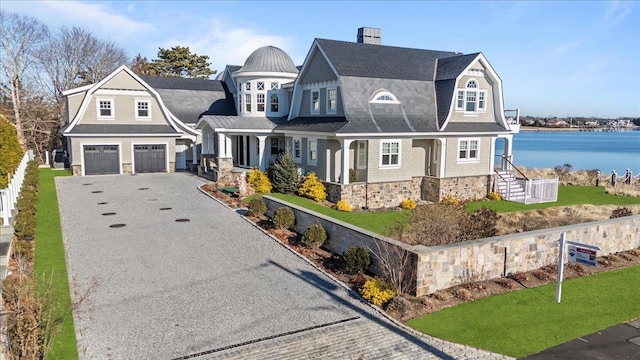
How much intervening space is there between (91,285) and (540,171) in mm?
33422

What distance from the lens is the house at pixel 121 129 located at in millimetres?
28750

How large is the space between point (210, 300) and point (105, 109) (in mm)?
23180

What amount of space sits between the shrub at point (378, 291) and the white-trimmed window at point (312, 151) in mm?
14323

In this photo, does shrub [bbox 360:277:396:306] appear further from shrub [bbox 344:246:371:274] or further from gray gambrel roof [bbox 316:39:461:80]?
gray gambrel roof [bbox 316:39:461:80]

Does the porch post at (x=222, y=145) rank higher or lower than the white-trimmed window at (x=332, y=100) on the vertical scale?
lower

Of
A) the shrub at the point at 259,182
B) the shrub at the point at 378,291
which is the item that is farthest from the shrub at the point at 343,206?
the shrub at the point at 378,291

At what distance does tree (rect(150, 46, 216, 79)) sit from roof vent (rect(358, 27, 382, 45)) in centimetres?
3275

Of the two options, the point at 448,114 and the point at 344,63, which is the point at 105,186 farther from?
the point at 448,114

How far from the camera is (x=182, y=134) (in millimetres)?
30922

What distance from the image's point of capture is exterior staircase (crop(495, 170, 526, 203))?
26594 mm

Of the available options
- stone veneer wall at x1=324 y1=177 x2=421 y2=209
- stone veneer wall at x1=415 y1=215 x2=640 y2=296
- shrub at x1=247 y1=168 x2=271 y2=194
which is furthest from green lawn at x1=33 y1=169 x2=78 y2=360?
stone veneer wall at x1=324 y1=177 x2=421 y2=209

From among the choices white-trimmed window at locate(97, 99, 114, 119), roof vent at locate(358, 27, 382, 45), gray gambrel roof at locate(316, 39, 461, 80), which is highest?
roof vent at locate(358, 27, 382, 45)

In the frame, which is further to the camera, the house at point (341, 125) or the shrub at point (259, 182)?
the house at point (341, 125)

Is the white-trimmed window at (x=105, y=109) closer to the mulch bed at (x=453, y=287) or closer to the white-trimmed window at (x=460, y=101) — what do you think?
the mulch bed at (x=453, y=287)
